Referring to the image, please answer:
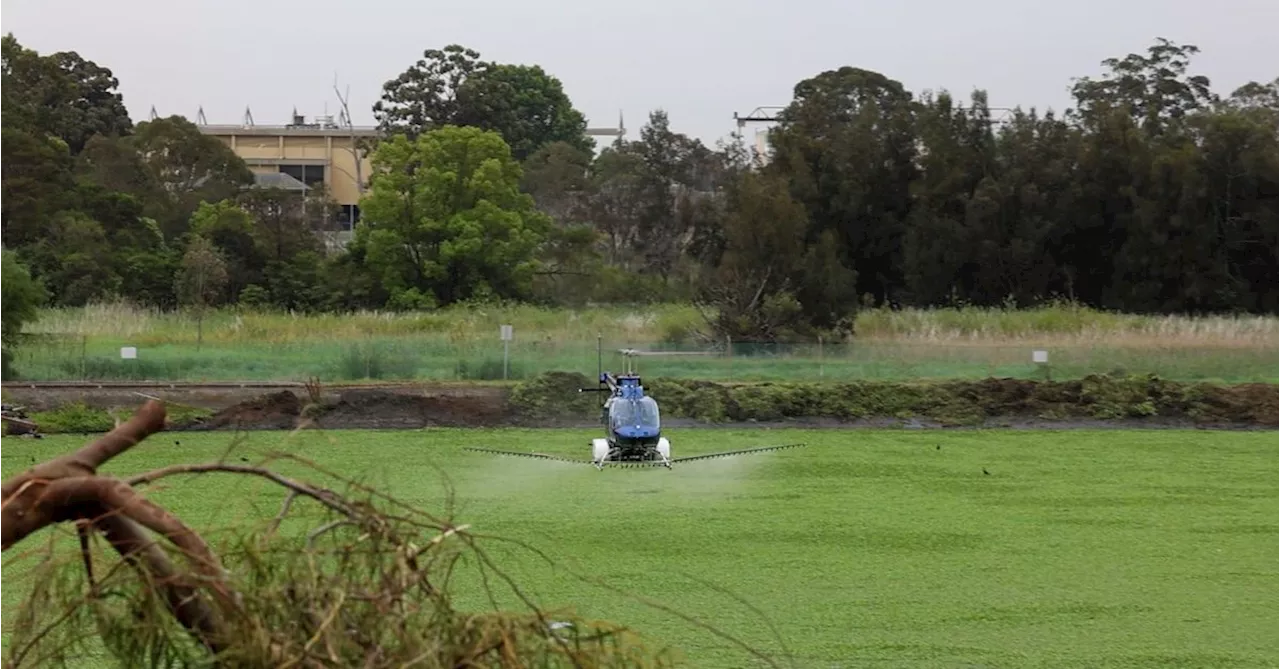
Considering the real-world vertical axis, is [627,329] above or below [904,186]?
below

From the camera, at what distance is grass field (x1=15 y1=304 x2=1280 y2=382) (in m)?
26.2

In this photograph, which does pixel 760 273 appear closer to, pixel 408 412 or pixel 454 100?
pixel 408 412

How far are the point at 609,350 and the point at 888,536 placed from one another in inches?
584

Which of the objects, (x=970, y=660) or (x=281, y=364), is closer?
(x=970, y=660)

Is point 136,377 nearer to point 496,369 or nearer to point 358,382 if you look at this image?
point 358,382

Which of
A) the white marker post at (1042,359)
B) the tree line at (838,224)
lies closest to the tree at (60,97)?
the tree line at (838,224)

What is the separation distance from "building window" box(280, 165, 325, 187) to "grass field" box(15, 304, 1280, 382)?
4488cm

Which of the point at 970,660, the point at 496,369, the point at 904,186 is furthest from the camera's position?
the point at 904,186

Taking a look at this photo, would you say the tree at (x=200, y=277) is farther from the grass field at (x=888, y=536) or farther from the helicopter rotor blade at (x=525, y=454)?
the helicopter rotor blade at (x=525, y=454)

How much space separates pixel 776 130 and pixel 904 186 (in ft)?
13.5

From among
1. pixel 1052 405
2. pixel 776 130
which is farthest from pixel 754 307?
pixel 776 130

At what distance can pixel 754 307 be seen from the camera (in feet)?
107

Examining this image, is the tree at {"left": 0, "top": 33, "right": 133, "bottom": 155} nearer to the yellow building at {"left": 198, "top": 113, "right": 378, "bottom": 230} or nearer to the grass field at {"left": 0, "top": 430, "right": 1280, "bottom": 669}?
the yellow building at {"left": 198, "top": 113, "right": 378, "bottom": 230}

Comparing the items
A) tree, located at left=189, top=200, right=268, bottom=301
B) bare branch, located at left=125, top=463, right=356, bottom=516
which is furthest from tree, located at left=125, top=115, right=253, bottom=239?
bare branch, located at left=125, top=463, right=356, bottom=516
